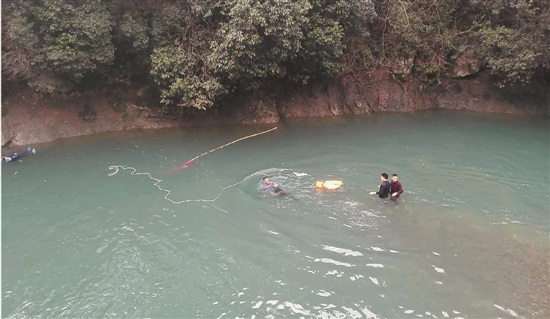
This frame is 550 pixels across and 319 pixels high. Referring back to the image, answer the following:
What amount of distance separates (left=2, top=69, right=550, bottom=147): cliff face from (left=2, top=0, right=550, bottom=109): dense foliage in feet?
2.77

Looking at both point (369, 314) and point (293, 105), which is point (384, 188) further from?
point (293, 105)

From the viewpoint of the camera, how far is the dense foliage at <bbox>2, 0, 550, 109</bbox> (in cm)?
1634

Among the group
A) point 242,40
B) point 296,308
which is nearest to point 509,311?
point 296,308

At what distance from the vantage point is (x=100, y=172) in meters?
15.5

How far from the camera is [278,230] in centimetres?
1156

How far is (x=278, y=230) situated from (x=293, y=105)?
39.3 feet

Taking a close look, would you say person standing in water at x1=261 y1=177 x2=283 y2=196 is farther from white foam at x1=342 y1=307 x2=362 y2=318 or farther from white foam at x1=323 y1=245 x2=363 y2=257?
white foam at x1=342 y1=307 x2=362 y2=318

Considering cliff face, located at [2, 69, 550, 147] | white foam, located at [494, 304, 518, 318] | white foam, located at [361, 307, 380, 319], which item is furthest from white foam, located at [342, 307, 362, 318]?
cliff face, located at [2, 69, 550, 147]

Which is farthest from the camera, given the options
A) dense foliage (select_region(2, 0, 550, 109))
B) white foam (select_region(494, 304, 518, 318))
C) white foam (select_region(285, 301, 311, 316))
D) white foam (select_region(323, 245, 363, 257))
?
dense foliage (select_region(2, 0, 550, 109))

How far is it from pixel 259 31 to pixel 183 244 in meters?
9.52

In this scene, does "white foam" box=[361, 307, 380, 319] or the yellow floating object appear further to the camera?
Answer: the yellow floating object

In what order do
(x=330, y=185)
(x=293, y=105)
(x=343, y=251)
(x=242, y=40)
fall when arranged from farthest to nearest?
(x=293, y=105) → (x=242, y=40) → (x=330, y=185) → (x=343, y=251)

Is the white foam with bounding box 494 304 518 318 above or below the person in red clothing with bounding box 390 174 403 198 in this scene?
below

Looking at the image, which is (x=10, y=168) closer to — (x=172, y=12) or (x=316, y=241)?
(x=172, y=12)
